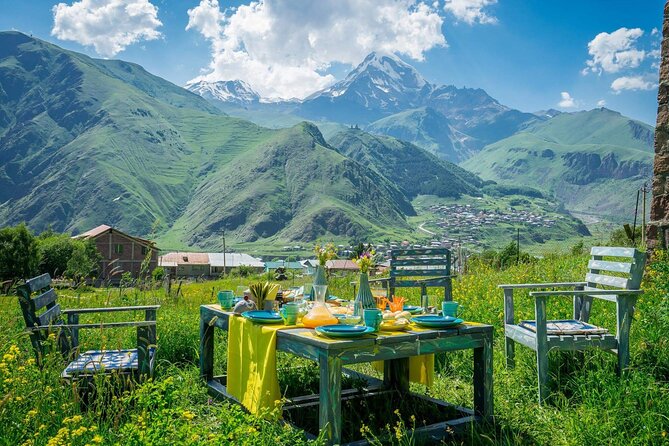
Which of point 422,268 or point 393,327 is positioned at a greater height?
point 422,268

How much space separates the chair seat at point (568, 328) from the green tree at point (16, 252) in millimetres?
53666

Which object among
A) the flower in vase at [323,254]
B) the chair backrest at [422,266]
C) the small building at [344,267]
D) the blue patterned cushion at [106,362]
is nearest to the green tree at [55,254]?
the small building at [344,267]

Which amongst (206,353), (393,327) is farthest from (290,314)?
(206,353)

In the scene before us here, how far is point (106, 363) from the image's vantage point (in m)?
4.70

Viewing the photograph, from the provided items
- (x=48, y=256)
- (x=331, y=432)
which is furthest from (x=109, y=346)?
(x=48, y=256)

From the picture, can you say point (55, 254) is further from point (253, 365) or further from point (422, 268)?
point (253, 365)

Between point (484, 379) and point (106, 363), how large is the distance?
3017mm

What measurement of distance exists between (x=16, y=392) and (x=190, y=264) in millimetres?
104178

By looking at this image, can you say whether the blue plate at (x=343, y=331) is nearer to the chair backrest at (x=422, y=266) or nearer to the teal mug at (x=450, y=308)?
the teal mug at (x=450, y=308)

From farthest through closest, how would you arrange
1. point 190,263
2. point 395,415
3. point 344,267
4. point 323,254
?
point 190,263, point 344,267, point 323,254, point 395,415

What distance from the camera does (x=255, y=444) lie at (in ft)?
10.6

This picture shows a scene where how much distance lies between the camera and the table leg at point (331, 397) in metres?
3.54

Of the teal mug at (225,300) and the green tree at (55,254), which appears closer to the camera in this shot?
the teal mug at (225,300)

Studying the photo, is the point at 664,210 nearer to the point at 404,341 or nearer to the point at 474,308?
the point at 474,308
